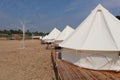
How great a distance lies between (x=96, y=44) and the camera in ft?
33.2

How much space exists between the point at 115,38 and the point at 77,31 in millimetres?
2430

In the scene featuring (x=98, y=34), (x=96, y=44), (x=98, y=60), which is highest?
(x=98, y=34)

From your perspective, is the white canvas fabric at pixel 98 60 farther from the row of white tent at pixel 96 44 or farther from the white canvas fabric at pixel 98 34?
the white canvas fabric at pixel 98 34

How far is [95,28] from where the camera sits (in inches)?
429

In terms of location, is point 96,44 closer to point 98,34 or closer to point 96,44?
point 96,44

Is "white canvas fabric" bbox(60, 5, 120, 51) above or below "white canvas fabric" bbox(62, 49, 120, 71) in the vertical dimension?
above

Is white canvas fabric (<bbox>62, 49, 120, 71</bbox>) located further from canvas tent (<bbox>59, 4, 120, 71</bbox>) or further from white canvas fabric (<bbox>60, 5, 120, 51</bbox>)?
white canvas fabric (<bbox>60, 5, 120, 51</bbox>)

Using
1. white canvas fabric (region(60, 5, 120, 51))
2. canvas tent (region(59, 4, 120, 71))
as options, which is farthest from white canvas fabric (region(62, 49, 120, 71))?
white canvas fabric (region(60, 5, 120, 51))

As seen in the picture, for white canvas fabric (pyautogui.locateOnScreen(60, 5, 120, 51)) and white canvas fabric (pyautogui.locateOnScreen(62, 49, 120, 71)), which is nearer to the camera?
white canvas fabric (pyautogui.locateOnScreen(62, 49, 120, 71))

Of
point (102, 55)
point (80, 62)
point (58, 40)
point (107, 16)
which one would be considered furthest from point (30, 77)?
point (58, 40)

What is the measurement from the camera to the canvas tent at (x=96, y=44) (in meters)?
9.76

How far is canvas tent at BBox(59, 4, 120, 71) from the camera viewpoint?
32.0ft

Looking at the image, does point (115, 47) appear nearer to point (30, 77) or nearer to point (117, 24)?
point (117, 24)

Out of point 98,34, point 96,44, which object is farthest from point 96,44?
point 98,34
